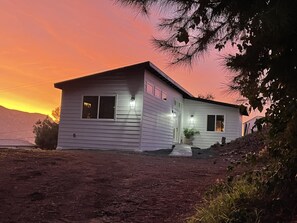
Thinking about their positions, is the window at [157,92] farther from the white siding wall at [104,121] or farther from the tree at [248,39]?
the tree at [248,39]

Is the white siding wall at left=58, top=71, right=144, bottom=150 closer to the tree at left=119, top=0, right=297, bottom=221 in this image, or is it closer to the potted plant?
the potted plant

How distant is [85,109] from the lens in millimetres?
16172

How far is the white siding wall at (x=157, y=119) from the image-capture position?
50.9 feet

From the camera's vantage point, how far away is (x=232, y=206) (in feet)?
13.5

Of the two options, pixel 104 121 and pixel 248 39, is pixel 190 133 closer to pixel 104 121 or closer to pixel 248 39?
pixel 104 121

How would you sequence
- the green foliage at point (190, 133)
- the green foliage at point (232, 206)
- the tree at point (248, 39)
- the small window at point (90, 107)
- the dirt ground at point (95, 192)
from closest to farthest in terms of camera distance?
the tree at point (248, 39), the green foliage at point (232, 206), the dirt ground at point (95, 192), the small window at point (90, 107), the green foliage at point (190, 133)

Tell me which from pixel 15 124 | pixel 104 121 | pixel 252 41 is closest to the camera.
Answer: pixel 252 41

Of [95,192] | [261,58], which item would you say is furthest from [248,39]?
[95,192]

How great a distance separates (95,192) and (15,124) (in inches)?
1212

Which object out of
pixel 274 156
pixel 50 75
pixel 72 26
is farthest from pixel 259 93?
pixel 50 75

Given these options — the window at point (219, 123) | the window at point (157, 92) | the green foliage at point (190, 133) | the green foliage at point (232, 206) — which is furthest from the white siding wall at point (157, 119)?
the green foliage at point (232, 206)

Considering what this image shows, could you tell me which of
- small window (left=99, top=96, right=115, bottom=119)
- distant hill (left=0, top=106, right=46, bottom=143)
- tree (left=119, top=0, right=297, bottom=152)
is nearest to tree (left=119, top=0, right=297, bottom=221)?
tree (left=119, top=0, right=297, bottom=152)

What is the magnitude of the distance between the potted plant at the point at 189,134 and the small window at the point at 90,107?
788 cm

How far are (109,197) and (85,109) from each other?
10.8 meters
